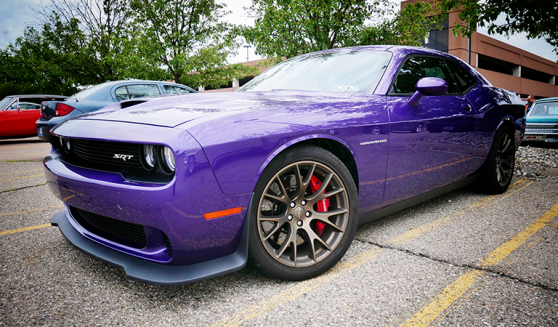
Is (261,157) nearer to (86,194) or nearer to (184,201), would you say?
(184,201)

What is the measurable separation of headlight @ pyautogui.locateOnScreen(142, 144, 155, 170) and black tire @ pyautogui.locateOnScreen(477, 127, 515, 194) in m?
3.46

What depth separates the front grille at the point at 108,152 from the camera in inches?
73.0

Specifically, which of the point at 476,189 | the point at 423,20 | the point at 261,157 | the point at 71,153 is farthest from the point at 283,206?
the point at 423,20

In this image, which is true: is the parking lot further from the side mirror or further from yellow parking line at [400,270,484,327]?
the side mirror

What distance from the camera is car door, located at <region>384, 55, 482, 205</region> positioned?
2.63 m

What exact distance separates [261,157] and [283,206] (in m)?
0.37

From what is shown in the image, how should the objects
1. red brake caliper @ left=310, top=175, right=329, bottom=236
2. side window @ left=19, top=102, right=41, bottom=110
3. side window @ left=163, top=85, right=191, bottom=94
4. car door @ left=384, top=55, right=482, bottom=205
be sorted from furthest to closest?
side window @ left=19, top=102, right=41, bottom=110
side window @ left=163, top=85, right=191, bottom=94
car door @ left=384, top=55, right=482, bottom=205
red brake caliper @ left=310, top=175, right=329, bottom=236

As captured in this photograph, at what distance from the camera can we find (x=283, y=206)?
2078 millimetres

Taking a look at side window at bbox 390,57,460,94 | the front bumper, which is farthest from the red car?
side window at bbox 390,57,460,94

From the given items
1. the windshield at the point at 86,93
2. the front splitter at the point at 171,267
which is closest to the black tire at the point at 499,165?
the front splitter at the point at 171,267

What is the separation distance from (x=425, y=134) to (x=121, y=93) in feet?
20.6

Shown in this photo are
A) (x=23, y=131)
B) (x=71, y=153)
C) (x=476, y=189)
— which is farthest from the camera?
(x=23, y=131)

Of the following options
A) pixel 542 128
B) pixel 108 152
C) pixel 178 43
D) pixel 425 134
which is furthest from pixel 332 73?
pixel 178 43

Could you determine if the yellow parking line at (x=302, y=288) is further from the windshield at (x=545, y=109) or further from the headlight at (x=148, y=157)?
the windshield at (x=545, y=109)
